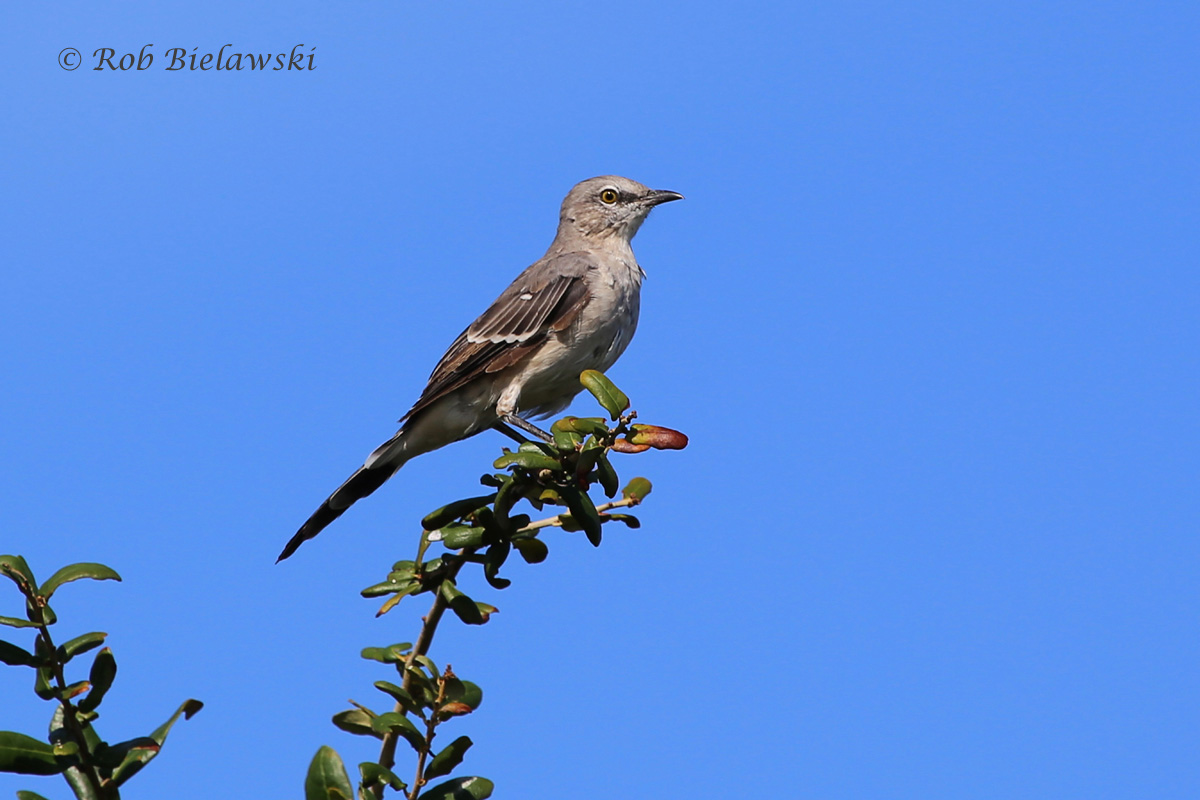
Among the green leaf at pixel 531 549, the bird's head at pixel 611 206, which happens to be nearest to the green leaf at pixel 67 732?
the green leaf at pixel 531 549

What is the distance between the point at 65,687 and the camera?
102 inches

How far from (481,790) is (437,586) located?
765 millimetres

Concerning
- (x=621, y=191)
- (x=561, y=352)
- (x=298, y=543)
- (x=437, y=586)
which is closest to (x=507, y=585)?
(x=437, y=586)

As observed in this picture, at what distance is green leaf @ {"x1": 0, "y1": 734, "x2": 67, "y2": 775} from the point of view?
2475 mm

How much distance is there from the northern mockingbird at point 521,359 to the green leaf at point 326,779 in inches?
147

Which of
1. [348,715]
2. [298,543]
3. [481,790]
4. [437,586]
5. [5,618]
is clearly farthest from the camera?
[298,543]

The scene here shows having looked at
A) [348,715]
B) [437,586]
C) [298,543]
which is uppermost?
[298,543]

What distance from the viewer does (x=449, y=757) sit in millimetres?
2695

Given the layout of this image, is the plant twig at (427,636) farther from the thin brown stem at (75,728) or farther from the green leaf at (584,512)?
the thin brown stem at (75,728)

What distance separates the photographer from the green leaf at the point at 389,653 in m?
2.94

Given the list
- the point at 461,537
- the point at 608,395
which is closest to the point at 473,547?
the point at 461,537

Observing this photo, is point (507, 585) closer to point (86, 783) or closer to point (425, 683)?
point (425, 683)

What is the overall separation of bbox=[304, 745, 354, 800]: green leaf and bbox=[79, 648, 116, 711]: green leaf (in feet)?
1.72

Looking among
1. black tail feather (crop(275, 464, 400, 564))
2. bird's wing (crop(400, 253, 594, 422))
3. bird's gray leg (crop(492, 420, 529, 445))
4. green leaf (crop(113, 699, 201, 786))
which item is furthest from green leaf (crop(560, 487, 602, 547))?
bird's gray leg (crop(492, 420, 529, 445))
